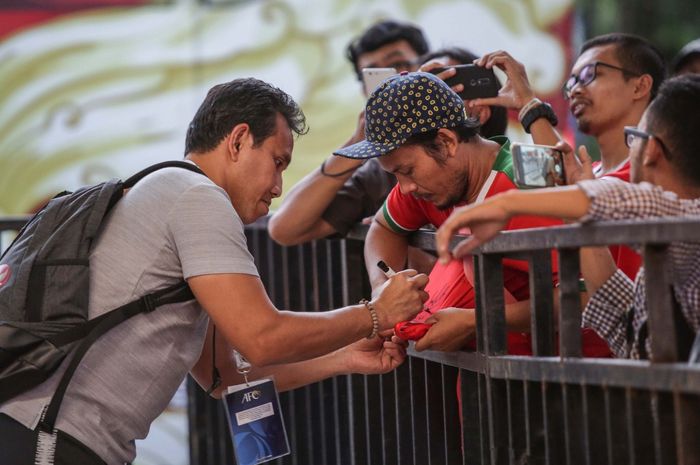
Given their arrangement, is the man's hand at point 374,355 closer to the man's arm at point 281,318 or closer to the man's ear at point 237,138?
the man's arm at point 281,318

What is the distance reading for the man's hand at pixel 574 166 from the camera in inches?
117

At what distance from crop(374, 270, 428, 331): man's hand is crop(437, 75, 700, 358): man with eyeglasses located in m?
0.61

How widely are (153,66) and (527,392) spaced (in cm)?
664

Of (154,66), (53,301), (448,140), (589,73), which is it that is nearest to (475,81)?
(589,73)

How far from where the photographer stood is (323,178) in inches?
175

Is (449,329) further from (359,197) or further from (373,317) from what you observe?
(359,197)

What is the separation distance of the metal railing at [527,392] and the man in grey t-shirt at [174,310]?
0.37 metres

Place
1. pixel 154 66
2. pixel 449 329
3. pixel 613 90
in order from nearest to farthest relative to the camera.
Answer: pixel 449 329 < pixel 613 90 < pixel 154 66

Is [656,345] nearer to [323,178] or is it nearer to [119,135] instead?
[323,178]

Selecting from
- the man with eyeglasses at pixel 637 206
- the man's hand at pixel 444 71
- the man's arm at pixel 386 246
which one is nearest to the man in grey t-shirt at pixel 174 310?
the man's arm at pixel 386 246

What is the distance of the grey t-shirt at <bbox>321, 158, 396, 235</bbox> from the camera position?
4.48 metres

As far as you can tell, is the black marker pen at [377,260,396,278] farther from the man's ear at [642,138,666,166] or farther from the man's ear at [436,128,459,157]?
the man's ear at [642,138,666,166]

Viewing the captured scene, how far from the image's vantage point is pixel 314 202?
14.6 ft

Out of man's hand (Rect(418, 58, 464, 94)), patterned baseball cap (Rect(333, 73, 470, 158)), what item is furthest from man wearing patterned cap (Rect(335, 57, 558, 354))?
man's hand (Rect(418, 58, 464, 94))
